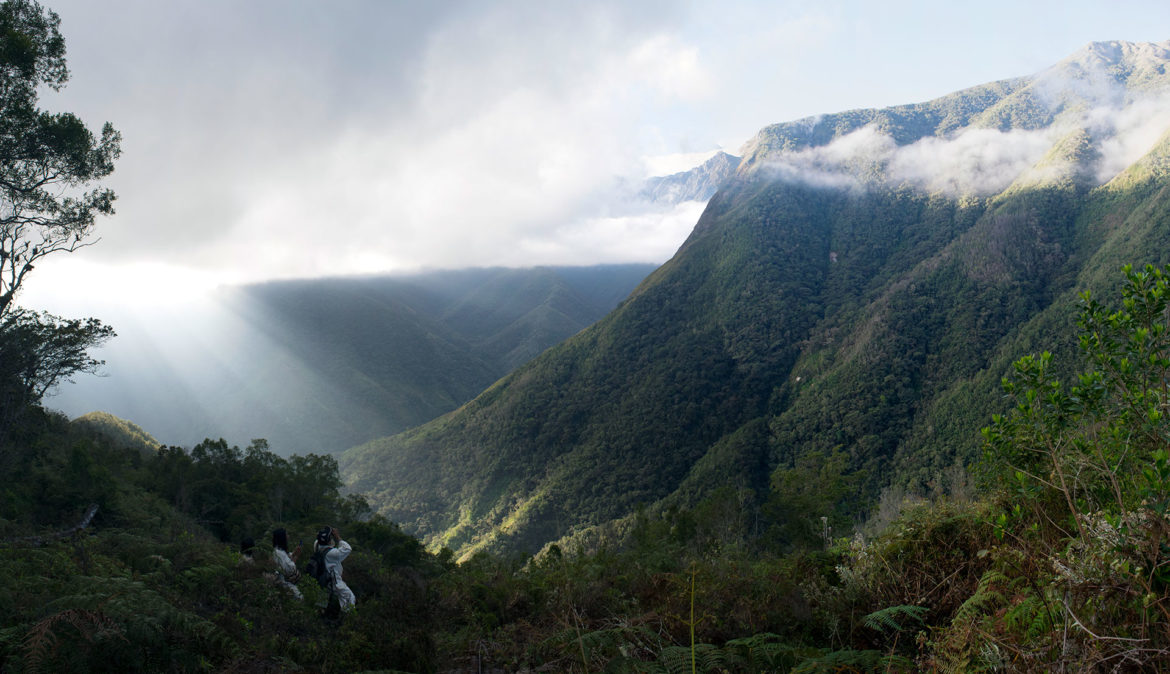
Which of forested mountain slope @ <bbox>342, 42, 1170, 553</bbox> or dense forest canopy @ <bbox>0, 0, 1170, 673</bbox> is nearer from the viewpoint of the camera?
dense forest canopy @ <bbox>0, 0, 1170, 673</bbox>

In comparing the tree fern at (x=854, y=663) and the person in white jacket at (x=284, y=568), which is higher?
the person in white jacket at (x=284, y=568)

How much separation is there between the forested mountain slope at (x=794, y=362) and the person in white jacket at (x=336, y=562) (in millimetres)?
65414

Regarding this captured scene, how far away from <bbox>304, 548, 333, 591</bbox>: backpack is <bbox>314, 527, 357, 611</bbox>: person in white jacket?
48mm

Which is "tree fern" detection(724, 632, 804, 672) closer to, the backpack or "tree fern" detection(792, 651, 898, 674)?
"tree fern" detection(792, 651, 898, 674)

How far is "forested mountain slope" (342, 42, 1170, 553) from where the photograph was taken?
9450cm

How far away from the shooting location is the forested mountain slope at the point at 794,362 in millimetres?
94500

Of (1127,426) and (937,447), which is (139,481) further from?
(937,447)

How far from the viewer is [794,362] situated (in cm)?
13525

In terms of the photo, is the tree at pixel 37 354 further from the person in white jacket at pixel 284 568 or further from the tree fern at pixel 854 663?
the tree fern at pixel 854 663

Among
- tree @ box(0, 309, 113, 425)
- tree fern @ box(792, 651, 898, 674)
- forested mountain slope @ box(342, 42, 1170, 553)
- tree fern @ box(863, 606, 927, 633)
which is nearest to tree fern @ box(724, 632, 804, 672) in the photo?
tree fern @ box(792, 651, 898, 674)

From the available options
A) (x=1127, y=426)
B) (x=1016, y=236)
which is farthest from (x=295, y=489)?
(x=1016, y=236)

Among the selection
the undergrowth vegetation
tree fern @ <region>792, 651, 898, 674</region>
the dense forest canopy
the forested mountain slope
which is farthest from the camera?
the forested mountain slope

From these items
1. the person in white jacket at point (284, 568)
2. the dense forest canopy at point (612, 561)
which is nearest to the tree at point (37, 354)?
the dense forest canopy at point (612, 561)

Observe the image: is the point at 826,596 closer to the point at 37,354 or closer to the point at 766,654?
the point at 766,654
